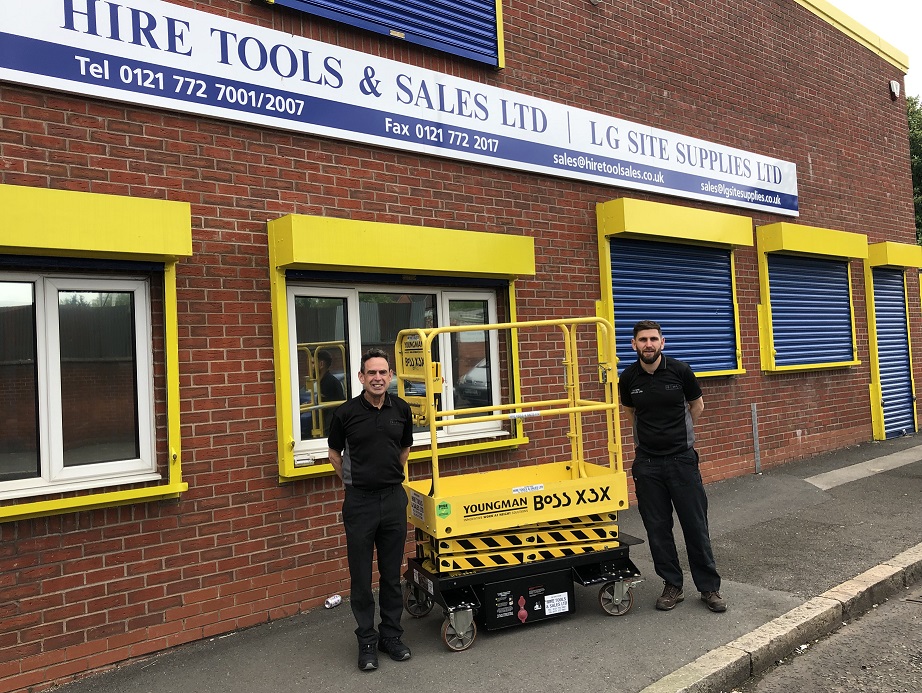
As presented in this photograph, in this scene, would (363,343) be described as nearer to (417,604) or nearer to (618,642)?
(417,604)

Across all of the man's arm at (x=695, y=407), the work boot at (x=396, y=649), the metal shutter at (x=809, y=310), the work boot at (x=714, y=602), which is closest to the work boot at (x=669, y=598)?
the work boot at (x=714, y=602)

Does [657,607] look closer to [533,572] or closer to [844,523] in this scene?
[533,572]

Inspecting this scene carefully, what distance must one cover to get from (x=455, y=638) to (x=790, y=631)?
200cm

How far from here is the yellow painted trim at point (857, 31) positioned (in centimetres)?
1098

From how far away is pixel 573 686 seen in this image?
3852 mm

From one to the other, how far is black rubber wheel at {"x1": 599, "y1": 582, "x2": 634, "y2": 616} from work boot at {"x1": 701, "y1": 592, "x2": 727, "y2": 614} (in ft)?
1.62

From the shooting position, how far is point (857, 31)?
459 inches

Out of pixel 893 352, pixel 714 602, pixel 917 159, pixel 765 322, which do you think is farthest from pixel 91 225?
pixel 917 159

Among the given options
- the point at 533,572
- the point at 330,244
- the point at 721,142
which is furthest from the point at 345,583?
the point at 721,142

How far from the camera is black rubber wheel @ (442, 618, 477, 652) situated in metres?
4.33

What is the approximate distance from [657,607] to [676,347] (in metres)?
3.98

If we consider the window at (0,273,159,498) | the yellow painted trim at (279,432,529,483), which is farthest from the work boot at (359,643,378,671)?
the window at (0,273,159,498)

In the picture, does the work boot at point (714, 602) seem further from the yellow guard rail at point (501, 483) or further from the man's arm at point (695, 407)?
the man's arm at point (695, 407)

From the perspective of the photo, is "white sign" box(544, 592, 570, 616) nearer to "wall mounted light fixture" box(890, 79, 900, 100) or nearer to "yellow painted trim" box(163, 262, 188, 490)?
"yellow painted trim" box(163, 262, 188, 490)
